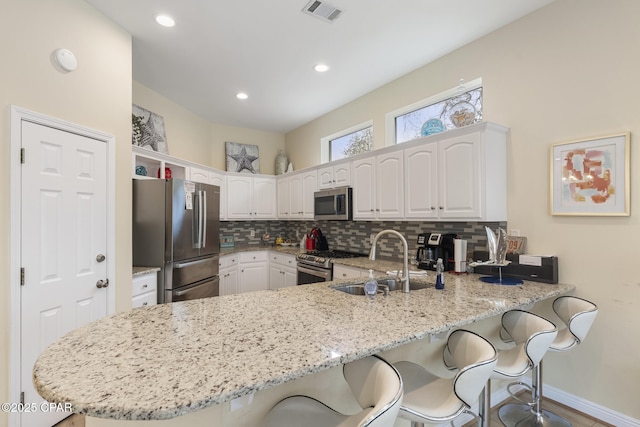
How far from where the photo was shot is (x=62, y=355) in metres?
1.00

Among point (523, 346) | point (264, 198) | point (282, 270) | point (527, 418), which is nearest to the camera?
point (523, 346)

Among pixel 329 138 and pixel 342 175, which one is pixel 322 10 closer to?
pixel 342 175

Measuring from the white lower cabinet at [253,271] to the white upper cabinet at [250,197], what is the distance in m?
0.69

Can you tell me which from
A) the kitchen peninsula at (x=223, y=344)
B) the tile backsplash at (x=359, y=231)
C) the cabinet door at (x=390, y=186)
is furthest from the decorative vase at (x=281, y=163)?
the kitchen peninsula at (x=223, y=344)

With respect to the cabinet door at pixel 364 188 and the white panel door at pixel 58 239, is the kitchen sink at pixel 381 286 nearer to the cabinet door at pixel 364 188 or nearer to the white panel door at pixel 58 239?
the cabinet door at pixel 364 188

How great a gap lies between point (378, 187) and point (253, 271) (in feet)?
8.22

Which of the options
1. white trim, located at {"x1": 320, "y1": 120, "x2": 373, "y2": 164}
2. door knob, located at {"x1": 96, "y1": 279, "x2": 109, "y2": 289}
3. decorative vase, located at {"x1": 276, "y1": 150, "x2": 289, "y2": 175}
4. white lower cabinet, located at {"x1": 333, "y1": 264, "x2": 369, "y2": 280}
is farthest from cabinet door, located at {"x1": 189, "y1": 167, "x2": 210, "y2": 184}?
white lower cabinet, located at {"x1": 333, "y1": 264, "x2": 369, "y2": 280}

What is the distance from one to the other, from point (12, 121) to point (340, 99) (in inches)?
131

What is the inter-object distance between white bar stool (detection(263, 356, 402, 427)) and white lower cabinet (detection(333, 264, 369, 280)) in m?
1.92

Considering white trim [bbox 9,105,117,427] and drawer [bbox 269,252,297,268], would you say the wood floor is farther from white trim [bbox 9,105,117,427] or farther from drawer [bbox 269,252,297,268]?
drawer [bbox 269,252,297,268]

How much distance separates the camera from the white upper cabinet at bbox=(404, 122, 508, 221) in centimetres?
249

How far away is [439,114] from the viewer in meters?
3.23

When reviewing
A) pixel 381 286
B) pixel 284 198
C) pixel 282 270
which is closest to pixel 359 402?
pixel 381 286

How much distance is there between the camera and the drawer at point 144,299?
274 cm
